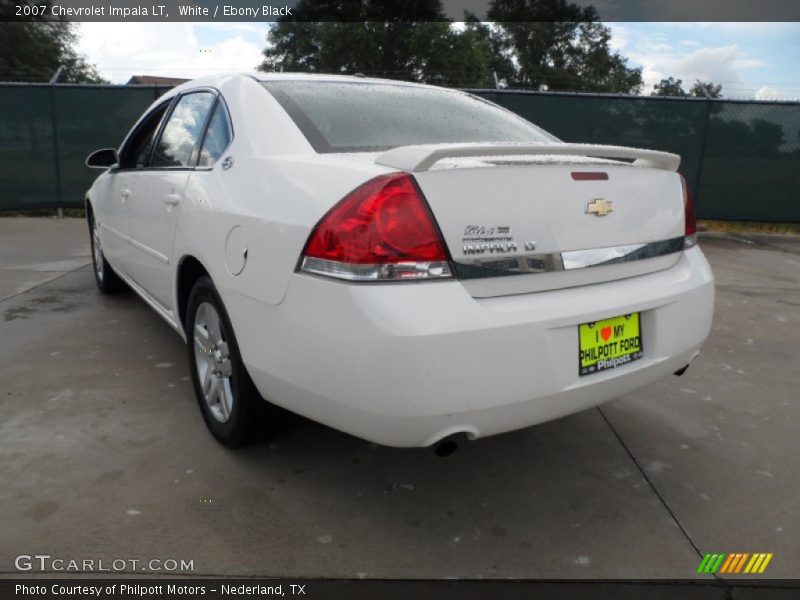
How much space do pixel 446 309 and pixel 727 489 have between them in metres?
1.45

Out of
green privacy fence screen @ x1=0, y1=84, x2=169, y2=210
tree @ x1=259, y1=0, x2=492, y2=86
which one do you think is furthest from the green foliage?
green privacy fence screen @ x1=0, y1=84, x2=169, y2=210

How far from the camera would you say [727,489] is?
2.45 metres

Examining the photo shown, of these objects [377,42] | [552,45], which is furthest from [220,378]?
[552,45]

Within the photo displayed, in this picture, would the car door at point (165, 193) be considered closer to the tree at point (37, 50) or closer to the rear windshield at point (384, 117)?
the rear windshield at point (384, 117)

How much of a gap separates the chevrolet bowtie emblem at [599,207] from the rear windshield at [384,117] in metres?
0.68

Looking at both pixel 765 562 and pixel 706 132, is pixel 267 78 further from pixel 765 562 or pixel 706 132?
pixel 706 132

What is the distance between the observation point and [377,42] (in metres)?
46.6

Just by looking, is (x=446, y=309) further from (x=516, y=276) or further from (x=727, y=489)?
(x=727, y=489)

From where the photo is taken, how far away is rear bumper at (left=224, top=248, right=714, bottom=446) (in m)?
1.79

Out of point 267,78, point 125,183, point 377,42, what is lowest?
point 125,183

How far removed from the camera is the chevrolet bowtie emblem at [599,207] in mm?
2131

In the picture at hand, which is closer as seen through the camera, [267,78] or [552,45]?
[267,78]
